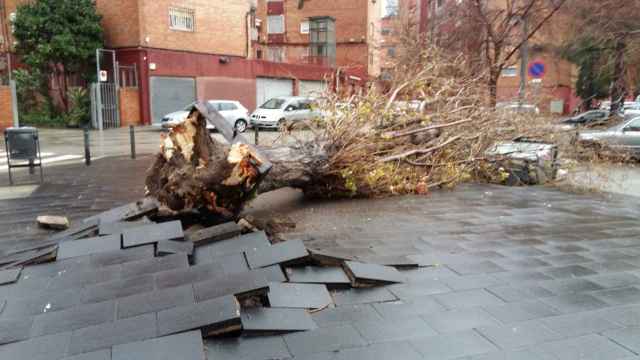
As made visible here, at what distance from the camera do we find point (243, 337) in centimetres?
297

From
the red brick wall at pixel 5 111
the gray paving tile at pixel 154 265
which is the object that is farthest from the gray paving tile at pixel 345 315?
the red brick wall at pixel 5 111

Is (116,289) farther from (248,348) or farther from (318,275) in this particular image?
(318,275)

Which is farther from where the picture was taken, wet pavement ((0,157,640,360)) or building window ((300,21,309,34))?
building window ((300,21,309,34))

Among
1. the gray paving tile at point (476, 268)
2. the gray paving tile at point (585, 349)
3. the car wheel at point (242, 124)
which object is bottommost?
the gray paving tile at point (585, 349)

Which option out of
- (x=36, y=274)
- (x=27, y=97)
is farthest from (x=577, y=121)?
(x=27, y=97)

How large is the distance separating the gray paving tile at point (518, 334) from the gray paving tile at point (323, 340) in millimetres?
766

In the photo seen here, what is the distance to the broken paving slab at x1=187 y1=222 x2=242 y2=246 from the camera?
440cm

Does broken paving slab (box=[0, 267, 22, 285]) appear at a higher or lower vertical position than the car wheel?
lower

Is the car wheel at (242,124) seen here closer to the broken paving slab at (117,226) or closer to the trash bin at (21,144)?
the trash bin at (21,144)

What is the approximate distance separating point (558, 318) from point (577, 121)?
7672 mm

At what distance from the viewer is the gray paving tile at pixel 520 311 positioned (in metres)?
3.26

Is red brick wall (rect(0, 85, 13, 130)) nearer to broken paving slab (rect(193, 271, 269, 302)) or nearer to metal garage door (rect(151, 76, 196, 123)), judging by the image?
metal garage door (rect(151, 76, 196, 123))

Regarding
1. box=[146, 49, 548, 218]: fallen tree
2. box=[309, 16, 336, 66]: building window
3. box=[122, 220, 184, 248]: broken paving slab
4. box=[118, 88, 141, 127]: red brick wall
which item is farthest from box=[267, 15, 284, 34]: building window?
box=[122, 220, 184, 248]: broken paving slab

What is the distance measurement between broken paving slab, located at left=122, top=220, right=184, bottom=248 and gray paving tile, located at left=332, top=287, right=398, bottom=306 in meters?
1.59
